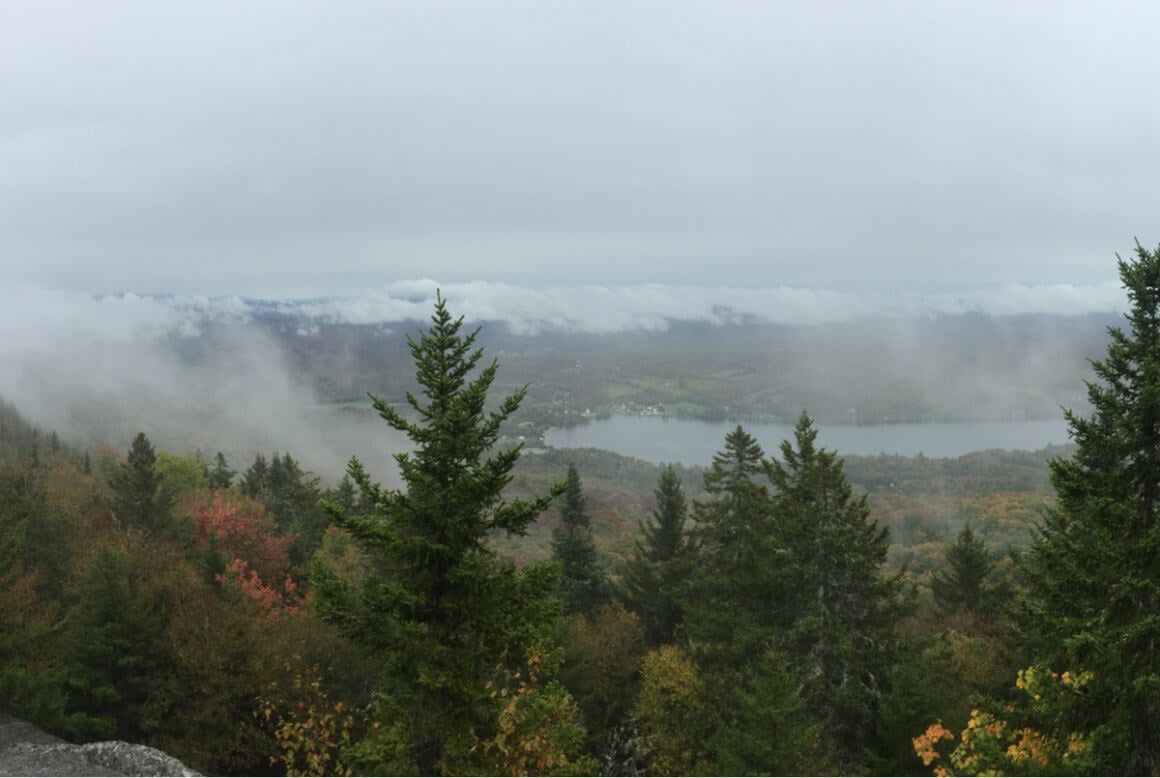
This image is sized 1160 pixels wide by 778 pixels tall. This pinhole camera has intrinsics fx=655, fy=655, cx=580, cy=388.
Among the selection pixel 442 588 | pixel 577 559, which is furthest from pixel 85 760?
pixel 577 559

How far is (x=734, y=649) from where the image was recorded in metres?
19.2

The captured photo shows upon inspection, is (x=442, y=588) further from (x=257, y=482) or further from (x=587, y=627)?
(x=257, y=482)

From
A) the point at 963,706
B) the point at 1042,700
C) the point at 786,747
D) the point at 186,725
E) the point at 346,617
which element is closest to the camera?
the point at 346,617

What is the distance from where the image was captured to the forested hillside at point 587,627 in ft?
31.1

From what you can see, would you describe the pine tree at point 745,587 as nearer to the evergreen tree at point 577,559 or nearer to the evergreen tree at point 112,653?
the evergreen tree at point 577,559

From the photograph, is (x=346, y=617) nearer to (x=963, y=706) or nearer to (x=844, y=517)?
(x=844, y=517)

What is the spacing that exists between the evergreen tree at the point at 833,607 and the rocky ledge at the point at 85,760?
15.3 m

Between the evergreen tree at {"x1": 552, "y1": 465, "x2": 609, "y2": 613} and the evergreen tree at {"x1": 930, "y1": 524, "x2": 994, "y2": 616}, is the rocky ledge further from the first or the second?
the evergreen tree at {"x1": 930, "y1": 524, "x2": 994, "y2": 616}

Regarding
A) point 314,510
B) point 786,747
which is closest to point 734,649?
point 786,747

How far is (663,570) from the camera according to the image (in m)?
32.2

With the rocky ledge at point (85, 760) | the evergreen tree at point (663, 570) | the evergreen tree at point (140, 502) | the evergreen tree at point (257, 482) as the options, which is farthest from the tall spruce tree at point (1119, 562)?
the evergreen tree at point (257, 482)

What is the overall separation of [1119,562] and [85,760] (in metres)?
19.3

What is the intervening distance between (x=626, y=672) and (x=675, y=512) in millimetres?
8371

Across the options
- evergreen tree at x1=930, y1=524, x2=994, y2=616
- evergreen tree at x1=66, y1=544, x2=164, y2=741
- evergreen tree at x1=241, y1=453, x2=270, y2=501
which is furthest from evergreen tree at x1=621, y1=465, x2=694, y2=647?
evergreen tree at x1=241, y1=453, x2=270, y2=501
